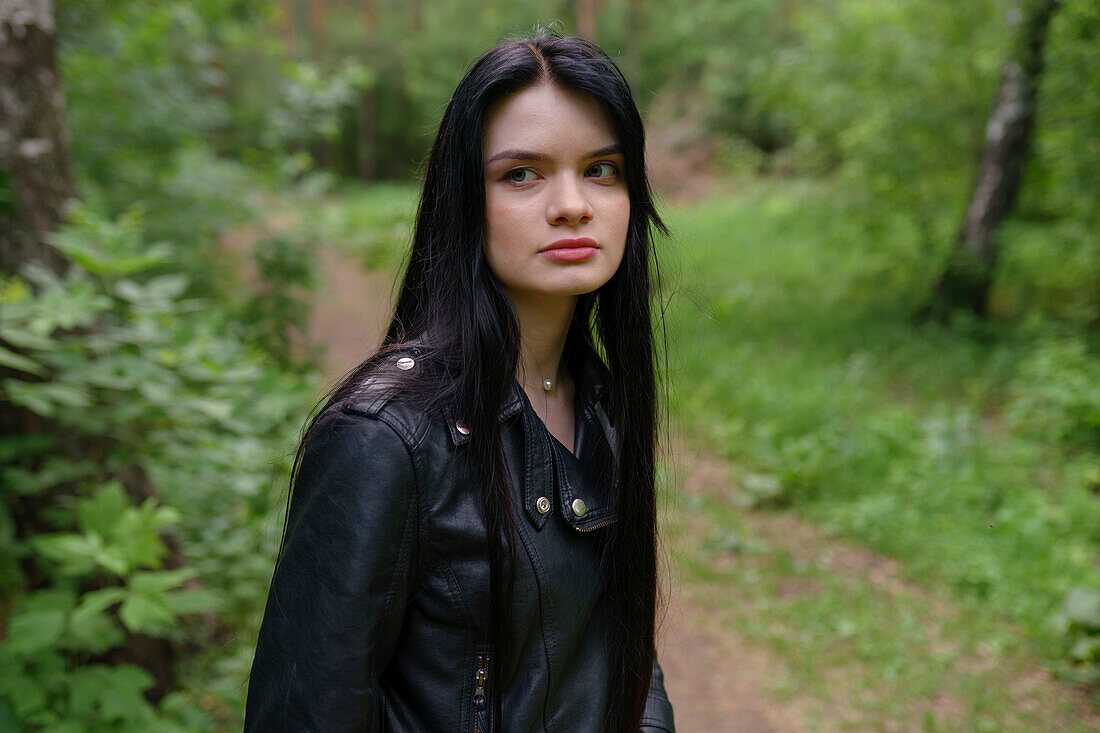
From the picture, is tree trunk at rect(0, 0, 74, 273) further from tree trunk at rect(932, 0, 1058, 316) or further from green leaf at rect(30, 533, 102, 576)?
tree trunk at rect(932, 0, 1058, 316)

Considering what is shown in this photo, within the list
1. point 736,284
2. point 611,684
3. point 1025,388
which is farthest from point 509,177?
point 736,284

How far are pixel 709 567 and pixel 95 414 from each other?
3280 mm

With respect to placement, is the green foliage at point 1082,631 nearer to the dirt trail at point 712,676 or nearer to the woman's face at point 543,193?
the dirt trail at point 712,676

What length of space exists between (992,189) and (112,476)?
818 centimetres

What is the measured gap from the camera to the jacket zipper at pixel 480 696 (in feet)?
3.96

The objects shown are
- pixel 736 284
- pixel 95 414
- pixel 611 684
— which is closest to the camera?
pixel 611 684

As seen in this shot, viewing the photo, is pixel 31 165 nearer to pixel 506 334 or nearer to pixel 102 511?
pixel 102 511

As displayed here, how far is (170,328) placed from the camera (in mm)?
2924

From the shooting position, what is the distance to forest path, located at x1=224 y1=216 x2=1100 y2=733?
10.8 feet

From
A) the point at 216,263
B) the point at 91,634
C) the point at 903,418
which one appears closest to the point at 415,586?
the point at 91,634

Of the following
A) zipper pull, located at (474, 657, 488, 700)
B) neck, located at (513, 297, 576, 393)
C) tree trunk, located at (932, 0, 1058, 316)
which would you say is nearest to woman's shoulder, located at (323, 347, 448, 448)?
neck, located at (513, 297, 576, 393)

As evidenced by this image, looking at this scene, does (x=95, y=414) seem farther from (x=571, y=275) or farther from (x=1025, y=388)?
(x=1025, y=388)

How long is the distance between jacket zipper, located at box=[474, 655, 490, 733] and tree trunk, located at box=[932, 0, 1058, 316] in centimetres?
780

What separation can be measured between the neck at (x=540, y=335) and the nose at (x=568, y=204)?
17 centimetres
